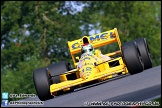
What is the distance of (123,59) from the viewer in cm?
1379

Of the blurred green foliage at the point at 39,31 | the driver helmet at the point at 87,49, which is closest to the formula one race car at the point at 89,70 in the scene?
the driver helmet at the point at 87,49

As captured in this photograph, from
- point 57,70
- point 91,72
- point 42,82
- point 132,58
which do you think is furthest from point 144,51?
point 42,82

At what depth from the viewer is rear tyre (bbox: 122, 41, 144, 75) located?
1351cm

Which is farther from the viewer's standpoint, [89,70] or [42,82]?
[89,70]

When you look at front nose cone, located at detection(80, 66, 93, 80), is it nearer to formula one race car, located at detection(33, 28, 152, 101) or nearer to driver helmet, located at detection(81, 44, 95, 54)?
formula one race car, located at detection(33, 28, 152, 101)

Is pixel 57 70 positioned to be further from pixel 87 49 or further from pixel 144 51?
pixel 144 51

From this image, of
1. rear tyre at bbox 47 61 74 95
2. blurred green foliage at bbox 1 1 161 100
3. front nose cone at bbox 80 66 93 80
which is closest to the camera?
front nose cone at bbox 80 66 93 80

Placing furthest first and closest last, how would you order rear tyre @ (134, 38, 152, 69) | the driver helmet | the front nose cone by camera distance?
rear tyre @ (134, 38, 152, 69), the driver helmet, the front nose cone

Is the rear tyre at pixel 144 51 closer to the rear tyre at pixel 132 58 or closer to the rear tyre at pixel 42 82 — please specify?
the rear tyre at pixel 132 58

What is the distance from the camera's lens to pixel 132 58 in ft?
44.3

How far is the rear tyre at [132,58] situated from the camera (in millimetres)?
13508

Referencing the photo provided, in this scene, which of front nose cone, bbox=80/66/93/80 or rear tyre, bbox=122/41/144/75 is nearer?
rear tyre, bbox=122/41/144/75

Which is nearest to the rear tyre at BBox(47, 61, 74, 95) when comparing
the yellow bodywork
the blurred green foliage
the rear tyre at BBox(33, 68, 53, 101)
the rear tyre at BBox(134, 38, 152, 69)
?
the yellow bodywork

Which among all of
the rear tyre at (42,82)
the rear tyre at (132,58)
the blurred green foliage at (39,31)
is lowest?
the rear tyre at (42,82)
